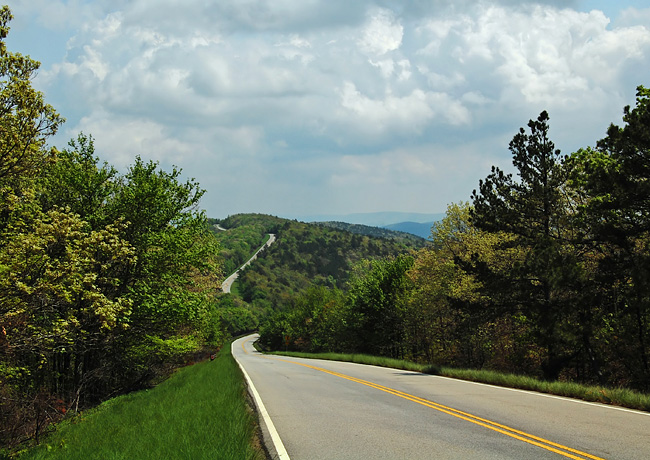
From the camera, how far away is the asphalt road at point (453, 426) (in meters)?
6.12

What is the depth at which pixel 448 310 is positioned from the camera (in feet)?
117

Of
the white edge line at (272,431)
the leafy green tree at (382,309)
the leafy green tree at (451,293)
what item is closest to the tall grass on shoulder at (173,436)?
the white edge line at (272,431)

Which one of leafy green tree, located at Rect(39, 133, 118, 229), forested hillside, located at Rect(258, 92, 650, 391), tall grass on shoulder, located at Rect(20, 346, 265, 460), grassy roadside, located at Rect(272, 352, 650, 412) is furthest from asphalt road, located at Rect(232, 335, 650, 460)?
leafy green tree, located at Rect(39, 133, 118, 229)

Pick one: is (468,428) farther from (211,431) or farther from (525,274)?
(525,274)

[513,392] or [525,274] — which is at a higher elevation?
[525,274]

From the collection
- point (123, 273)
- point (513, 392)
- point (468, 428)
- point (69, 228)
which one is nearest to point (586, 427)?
point (468, 428)

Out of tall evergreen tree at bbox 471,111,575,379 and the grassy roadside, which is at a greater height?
tall evergreen tree at bbox 471,111,575,379

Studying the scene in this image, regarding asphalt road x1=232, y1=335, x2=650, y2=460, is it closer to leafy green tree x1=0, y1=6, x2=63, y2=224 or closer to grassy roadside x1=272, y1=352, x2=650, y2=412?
grassy roadside x1=272, y1=352, x2=650, y2=412

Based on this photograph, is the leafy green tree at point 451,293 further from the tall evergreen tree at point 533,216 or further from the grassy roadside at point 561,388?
the grassy roadside at point 561,388

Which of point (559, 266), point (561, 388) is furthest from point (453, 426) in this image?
point (559, 266)

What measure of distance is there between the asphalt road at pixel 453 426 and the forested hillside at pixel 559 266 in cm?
833

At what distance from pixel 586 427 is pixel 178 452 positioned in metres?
6.46

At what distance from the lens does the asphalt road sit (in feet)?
20.1

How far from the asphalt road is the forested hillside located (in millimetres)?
8335
